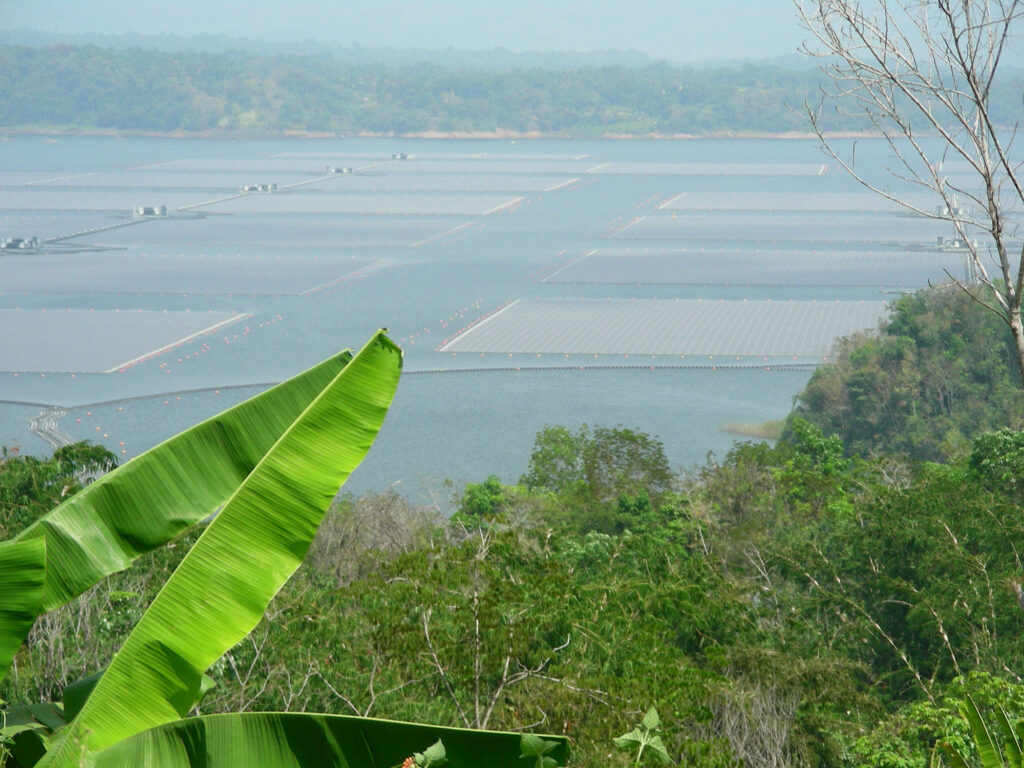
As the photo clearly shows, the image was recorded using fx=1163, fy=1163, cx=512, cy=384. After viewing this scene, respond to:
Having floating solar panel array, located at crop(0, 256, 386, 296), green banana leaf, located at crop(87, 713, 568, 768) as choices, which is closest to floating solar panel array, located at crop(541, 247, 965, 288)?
floating solar panel array, located at crop(0, 256, 386, 296)

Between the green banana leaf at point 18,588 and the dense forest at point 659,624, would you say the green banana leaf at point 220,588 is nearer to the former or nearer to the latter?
the green banana leaf at point 18,588

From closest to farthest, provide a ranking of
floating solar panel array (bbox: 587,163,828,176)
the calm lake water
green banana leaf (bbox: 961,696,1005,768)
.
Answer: green banana leaf (bbox: 961,696,1005,768)
the calm lake water
floating solar panel array (bbox: 587,163,828,176)

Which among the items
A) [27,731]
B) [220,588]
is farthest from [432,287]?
[220,588]

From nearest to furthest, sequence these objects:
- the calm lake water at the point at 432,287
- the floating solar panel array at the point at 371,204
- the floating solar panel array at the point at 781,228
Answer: the calm lake water at the point at 432,287 < the floating solar panel array at the point at 781,228 < the floating solar panel array at the point at 371,204

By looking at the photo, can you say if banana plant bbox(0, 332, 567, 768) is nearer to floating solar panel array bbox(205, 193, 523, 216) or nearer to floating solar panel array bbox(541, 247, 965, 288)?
floating solar panel array bbox(541, 247, 965, 288)

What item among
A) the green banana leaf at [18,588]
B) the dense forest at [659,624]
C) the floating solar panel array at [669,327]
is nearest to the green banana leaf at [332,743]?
the green banana leaf at [18,588]

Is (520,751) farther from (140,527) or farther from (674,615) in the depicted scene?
(674,615)
